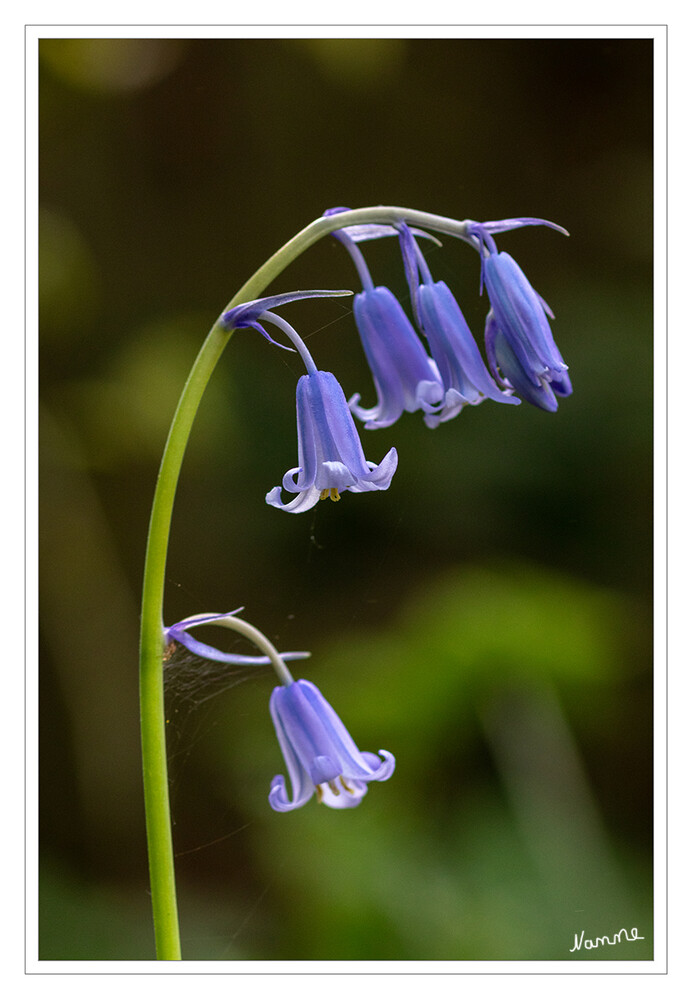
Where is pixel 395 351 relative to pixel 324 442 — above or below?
above

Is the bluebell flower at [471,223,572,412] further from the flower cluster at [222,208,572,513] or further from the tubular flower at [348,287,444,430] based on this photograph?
the tubular flower at [348,287,444,430]

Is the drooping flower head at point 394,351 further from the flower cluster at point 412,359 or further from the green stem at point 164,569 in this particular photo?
the green stem at point 164,569

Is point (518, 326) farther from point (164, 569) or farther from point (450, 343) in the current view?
point (164, 569)

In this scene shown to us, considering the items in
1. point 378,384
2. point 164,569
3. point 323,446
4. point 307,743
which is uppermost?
point 378,384
